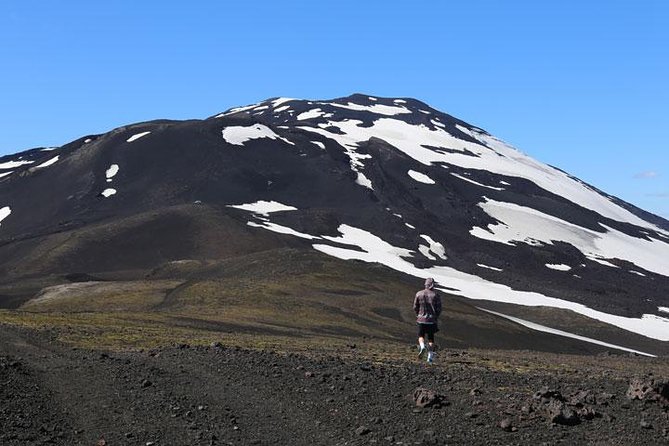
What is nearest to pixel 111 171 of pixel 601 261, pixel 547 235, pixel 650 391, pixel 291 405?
pixel 547 235

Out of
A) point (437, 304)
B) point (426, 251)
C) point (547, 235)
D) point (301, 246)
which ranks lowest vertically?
point (437, 304)

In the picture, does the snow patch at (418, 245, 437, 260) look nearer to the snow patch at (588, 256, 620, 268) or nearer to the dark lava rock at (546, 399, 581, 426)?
the snow patch at (588, 256, 620, 268)

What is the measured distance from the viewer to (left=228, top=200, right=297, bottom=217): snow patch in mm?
158875

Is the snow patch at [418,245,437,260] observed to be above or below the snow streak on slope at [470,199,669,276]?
below

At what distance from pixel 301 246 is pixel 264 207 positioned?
114ft

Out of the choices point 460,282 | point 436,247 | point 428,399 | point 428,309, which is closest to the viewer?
point 428,399

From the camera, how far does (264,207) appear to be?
16250 cm

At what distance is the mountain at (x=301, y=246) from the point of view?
87.1 meters

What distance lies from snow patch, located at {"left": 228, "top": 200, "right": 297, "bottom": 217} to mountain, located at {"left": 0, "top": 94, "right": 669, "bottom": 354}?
1.41ft

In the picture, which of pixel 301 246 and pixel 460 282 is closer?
pixel 460 282

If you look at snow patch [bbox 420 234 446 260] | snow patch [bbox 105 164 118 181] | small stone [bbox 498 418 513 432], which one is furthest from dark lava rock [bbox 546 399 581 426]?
snow patch [bbox 105 164 118 181]

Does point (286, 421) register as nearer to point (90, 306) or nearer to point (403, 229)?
point (90, 306)

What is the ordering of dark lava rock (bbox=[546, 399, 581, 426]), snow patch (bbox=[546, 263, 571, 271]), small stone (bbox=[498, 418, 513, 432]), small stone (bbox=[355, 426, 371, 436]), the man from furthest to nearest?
snow patch (bbox=[546, 263, 571, 271])
the man
dark lava rock (bbox=[546, 399, 581, 426])
small stone (bbox=[498, 418, 513, 432])
small stone (bbox=[355, 426, 371, 436])

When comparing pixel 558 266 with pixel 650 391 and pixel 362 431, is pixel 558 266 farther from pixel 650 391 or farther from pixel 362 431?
pixel 362 431
